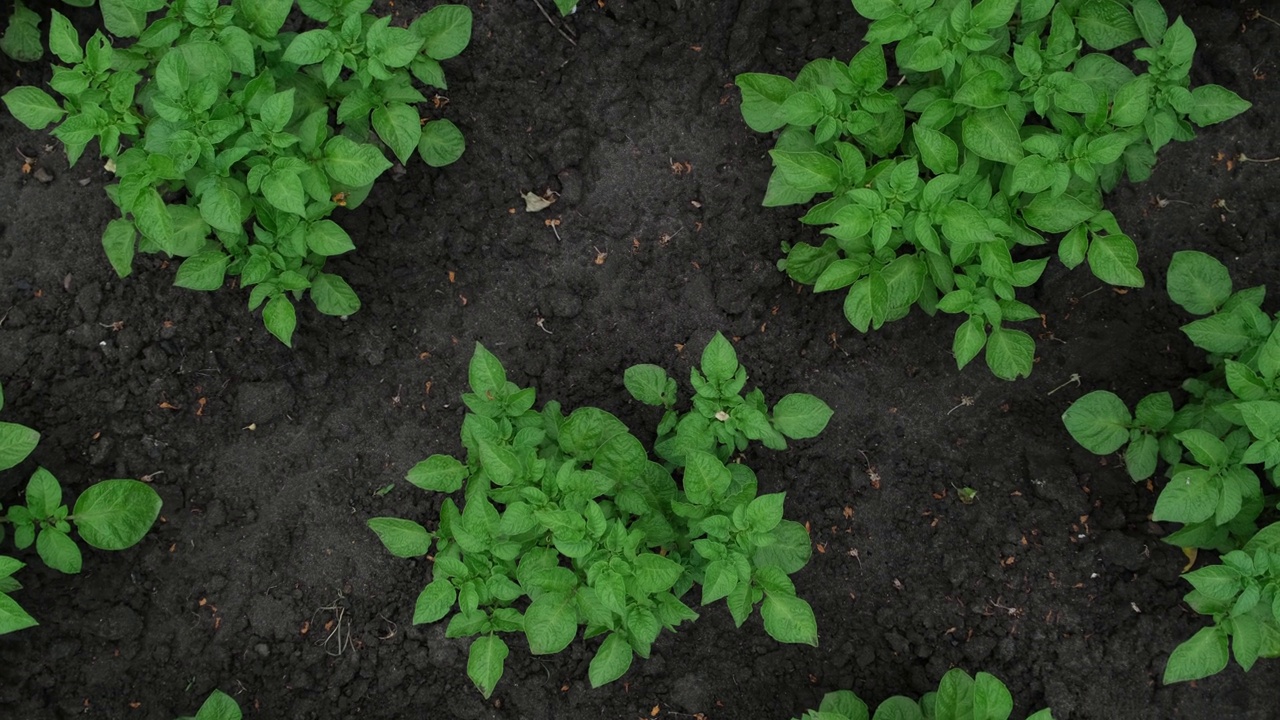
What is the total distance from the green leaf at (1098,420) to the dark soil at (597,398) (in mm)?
324

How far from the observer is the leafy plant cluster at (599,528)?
2.92 m

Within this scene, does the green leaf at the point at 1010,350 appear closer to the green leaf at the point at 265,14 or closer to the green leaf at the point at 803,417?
the green leaf at the point at 803,417

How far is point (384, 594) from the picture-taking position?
3.83m

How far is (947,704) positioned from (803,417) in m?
1.10

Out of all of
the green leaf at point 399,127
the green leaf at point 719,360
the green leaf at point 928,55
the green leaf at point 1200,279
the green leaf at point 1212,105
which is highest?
the green leaf at point 928,55

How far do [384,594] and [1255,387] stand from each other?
3145 millimetres

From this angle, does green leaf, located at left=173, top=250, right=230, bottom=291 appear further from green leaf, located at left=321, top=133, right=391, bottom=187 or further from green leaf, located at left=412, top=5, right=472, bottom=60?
green leaf, located at left=412, top=5, right=472, bottom=60

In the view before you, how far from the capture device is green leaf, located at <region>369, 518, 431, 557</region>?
314cm

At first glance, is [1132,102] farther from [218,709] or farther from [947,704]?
[218,709]

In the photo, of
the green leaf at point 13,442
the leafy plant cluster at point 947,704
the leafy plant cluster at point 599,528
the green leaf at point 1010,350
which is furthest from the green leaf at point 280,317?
the green leaf at point 1010,350

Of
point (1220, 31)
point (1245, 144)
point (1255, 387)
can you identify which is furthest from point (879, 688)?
point (1220, 31)

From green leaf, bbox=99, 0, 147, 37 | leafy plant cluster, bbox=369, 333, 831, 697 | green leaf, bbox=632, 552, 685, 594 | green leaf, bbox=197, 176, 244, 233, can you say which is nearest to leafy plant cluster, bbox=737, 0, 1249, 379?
leafy plant cluster, bbox=369, 333, 831, 697

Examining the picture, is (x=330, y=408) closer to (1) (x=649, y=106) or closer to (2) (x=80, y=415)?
(2) (x=80, y=415)

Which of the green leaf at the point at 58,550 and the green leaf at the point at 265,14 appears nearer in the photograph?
the green leaf at the point at 265,14
